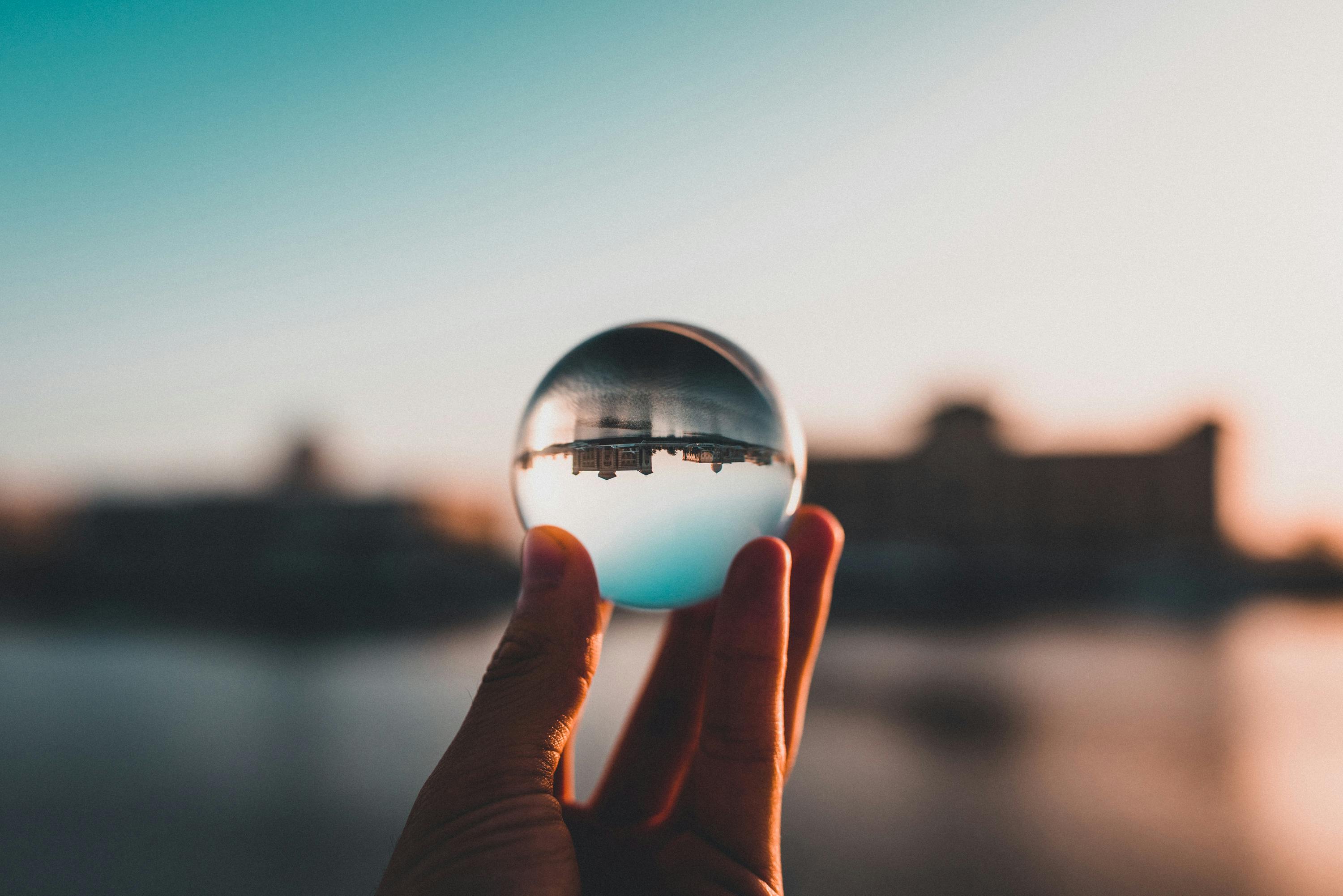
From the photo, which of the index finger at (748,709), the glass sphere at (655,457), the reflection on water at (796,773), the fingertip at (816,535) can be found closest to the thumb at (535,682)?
the glass sphere at (655,457)

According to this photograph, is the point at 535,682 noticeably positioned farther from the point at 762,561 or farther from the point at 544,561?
the point at 762,561

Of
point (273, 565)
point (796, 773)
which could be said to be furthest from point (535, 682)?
point (273, 565)

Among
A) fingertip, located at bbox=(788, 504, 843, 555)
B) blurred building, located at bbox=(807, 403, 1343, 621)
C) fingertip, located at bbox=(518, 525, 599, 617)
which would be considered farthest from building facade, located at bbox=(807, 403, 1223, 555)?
fingertip, located at bbox=(518, 525, 599, 617)

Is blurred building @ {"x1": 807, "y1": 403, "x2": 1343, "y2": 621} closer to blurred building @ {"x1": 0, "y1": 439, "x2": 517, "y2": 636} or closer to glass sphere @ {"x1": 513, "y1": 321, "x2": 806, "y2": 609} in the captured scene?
blurred building @ {"x1": 0, "y1": 439, "x2": 517, "y2": 636}

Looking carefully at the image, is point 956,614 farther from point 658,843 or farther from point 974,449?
point 658,843

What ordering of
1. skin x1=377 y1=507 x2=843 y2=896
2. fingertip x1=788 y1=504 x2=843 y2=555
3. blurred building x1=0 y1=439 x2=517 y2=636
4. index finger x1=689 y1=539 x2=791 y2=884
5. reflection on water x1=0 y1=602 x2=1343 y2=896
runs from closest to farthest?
skin x1=377 y1=507 x2=843 y2=896, index finger x1=689 y1=539 x2=791 y2=884, fingertip x1=788 y1=504 x2=843 y2=555, reflection on water x1=0 y1=602 x2=1343 y2=896, blurred building x1=0 y1=439 x2=517 y2=636

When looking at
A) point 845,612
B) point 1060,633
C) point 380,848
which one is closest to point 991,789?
point 380,848
